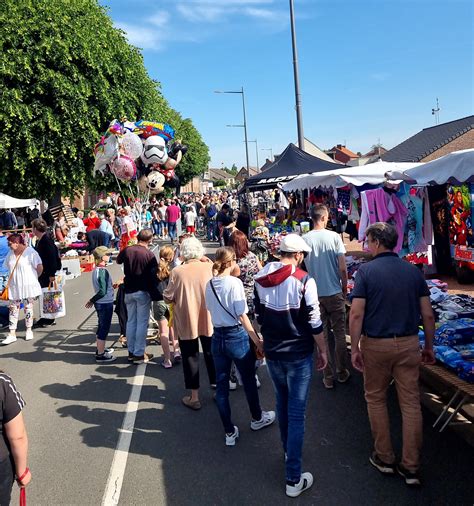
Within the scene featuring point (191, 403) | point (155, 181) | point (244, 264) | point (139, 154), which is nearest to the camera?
point (191, 403)

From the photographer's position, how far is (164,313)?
20.5ft

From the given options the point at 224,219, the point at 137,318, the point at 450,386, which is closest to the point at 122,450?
the point at 137,318

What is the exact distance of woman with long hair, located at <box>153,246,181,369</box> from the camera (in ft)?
19.8

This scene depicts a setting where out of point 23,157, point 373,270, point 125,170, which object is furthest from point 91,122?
point 373,270

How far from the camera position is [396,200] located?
739 cm

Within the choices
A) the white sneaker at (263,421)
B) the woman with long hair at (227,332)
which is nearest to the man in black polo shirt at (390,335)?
the woman with long hair at (227,332)

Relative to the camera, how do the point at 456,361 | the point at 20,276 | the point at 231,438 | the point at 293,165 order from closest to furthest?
the point at 456,361, the point at 231,438, the point at 20,276, the point at 293,165

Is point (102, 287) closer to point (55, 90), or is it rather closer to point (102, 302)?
point (102, 302)

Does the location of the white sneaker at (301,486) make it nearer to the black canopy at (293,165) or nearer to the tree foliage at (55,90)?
the black canopy at (293,165)

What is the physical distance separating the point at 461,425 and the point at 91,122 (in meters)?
19.5

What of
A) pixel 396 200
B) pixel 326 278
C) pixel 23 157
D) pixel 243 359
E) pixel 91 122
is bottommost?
pixel 243 359

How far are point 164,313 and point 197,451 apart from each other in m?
2.51

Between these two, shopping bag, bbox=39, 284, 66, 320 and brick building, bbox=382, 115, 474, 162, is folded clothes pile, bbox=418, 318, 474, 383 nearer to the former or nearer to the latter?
shopping bag, bbox=39, 284, 66, 320

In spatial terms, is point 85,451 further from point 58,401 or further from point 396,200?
point 396,200
